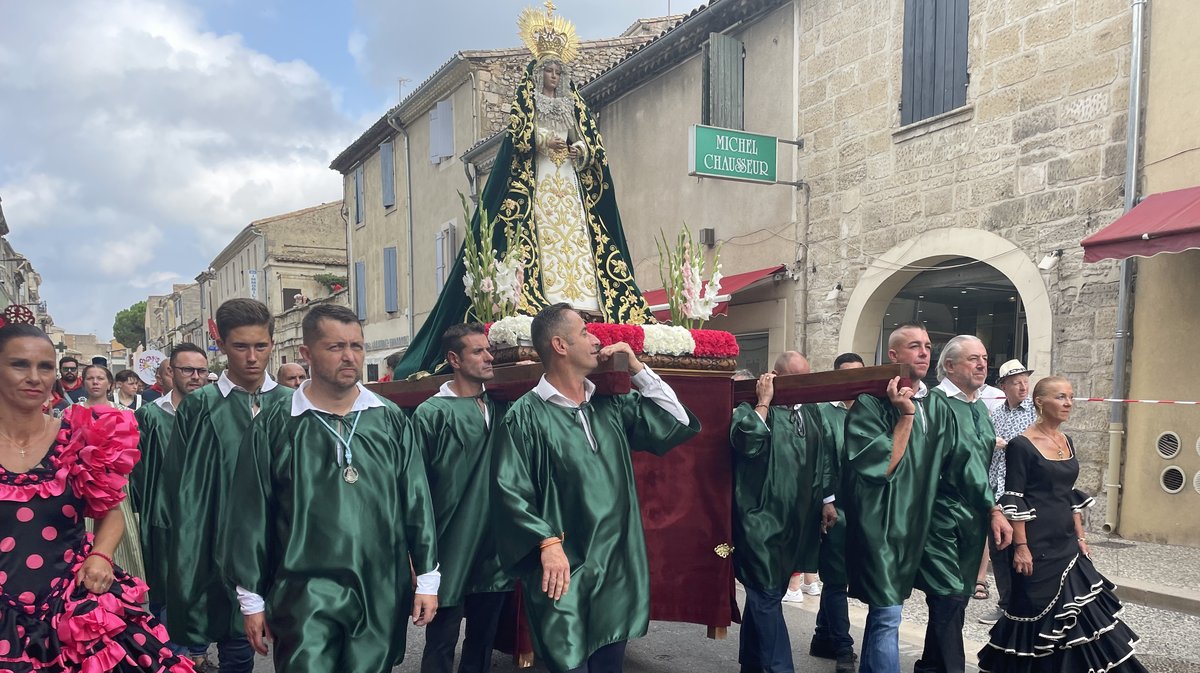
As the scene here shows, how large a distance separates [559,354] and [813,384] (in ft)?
4.26

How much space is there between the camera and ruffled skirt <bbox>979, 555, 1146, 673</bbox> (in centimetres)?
375

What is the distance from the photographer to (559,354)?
3203 millimetres

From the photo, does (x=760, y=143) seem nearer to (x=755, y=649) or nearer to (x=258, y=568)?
(x=755, y=649)

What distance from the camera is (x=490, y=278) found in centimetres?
440

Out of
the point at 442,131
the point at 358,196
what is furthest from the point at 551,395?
the point at 358,196

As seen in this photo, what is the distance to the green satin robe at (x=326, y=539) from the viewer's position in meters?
2.79

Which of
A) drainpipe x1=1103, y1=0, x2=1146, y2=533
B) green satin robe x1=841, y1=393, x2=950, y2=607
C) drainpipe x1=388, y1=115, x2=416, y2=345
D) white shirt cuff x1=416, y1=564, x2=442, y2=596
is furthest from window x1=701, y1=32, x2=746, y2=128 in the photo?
drainpipe x1=388, y1=115, x2=416, y2=345

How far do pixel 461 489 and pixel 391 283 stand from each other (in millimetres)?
20673

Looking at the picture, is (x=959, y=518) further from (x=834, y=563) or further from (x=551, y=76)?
(x=551, y=76)

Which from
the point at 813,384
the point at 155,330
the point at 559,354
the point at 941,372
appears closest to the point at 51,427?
the point at 559,354

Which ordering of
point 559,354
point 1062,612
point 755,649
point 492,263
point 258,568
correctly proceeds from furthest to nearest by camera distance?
point 492,263, point 755,649, point 1062,612, point 559,354, point 258,568

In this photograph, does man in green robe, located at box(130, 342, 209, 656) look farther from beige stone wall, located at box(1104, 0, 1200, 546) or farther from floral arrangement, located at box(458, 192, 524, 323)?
beige stone wall, located at box(1104, 0, 1200, 546)

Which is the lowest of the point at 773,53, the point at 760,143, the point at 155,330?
the point at 155,330

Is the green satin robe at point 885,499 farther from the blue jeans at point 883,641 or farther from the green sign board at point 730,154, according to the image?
the green sign board at point 730,154
